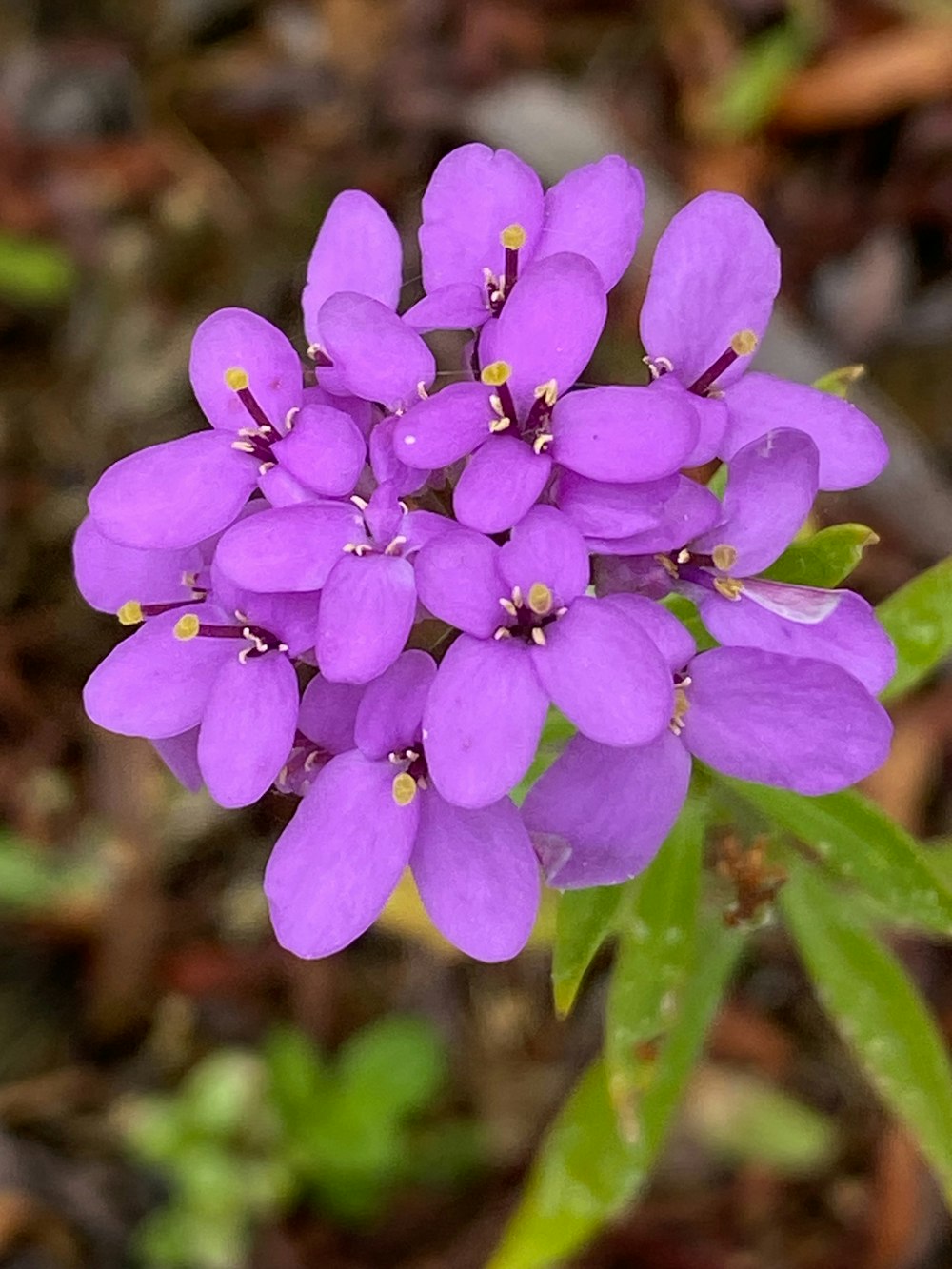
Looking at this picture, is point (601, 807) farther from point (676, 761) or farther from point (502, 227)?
point (502, 227)

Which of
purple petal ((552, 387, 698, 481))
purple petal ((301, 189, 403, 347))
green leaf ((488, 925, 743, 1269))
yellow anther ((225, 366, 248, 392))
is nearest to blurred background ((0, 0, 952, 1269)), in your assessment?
green leaf ((488, 925, 743, 1269))

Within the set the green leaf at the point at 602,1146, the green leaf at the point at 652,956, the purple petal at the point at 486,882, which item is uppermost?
the purple petal at the point at 486,882

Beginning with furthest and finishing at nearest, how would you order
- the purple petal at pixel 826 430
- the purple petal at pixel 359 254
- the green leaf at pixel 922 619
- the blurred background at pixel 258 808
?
the blurred background at pixel 258 808
the green leaf at pixel 922 619
the purple petal at pixel 359 254
the purple petal at pixel 826 430

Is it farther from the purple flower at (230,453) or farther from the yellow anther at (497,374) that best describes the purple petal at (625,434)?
the purple flower at (230,453)

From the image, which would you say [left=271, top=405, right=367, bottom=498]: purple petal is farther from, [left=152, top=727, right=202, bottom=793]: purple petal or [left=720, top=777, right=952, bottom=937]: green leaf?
[left=720, top=777, right=952, bottom=937]: green leaf

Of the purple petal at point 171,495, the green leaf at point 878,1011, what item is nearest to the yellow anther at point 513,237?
the purple petal at point 171,495

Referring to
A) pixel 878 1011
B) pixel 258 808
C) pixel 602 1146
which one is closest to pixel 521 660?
pixel 878 1011
